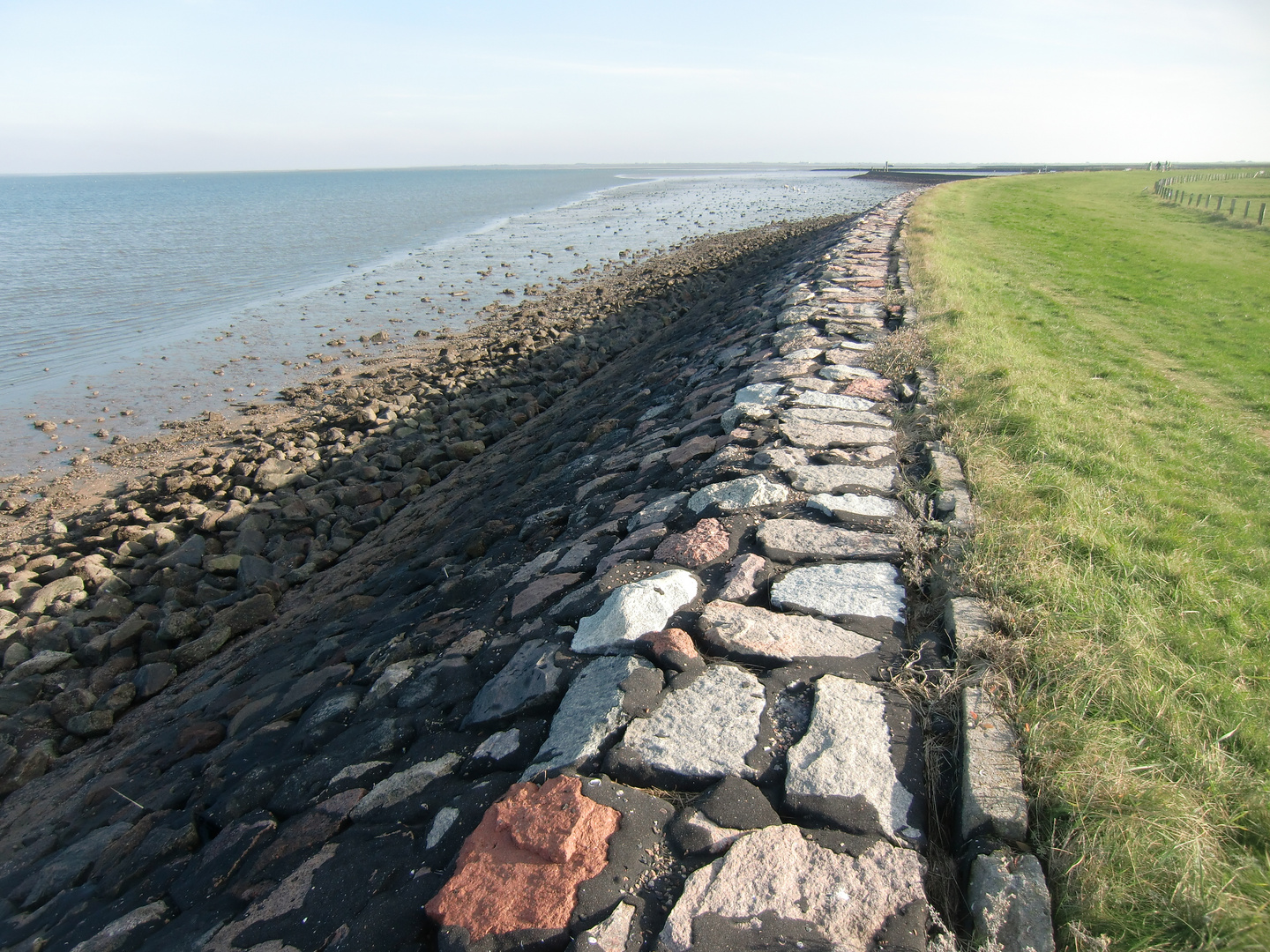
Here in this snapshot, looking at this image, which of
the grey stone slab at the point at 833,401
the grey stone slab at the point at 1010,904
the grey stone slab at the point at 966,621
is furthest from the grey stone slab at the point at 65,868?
the grey stone slab at the point at 833,401

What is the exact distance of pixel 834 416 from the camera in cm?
395

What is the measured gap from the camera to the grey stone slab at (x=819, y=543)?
2664mm

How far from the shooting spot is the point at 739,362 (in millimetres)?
5684

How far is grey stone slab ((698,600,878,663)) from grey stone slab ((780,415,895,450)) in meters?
1.41

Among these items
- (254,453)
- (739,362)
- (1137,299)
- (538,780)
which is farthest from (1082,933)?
(1137,299)

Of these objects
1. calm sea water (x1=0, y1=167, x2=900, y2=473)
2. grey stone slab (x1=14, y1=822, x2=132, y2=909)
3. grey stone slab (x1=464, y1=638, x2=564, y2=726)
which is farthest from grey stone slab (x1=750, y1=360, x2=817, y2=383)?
calm sea water (x1=0, y1=167, x2=900, y2=473)

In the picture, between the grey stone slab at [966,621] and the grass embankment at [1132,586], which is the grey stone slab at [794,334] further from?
the grey stone slab at [966,621]

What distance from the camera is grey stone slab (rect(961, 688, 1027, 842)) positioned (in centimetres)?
159

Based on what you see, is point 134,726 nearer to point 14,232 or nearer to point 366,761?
point 366,761

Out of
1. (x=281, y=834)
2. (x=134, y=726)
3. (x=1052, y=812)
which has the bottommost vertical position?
(x=134, y=726)

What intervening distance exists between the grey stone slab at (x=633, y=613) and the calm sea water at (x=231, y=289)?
9.19m

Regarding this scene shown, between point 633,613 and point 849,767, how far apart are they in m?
0.88

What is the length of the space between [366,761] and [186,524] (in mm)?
5162

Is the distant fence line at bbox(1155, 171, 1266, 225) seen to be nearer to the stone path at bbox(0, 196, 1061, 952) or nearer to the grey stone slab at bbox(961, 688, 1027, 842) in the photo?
the stone path at bbox(0, 196, 1061, 952)
